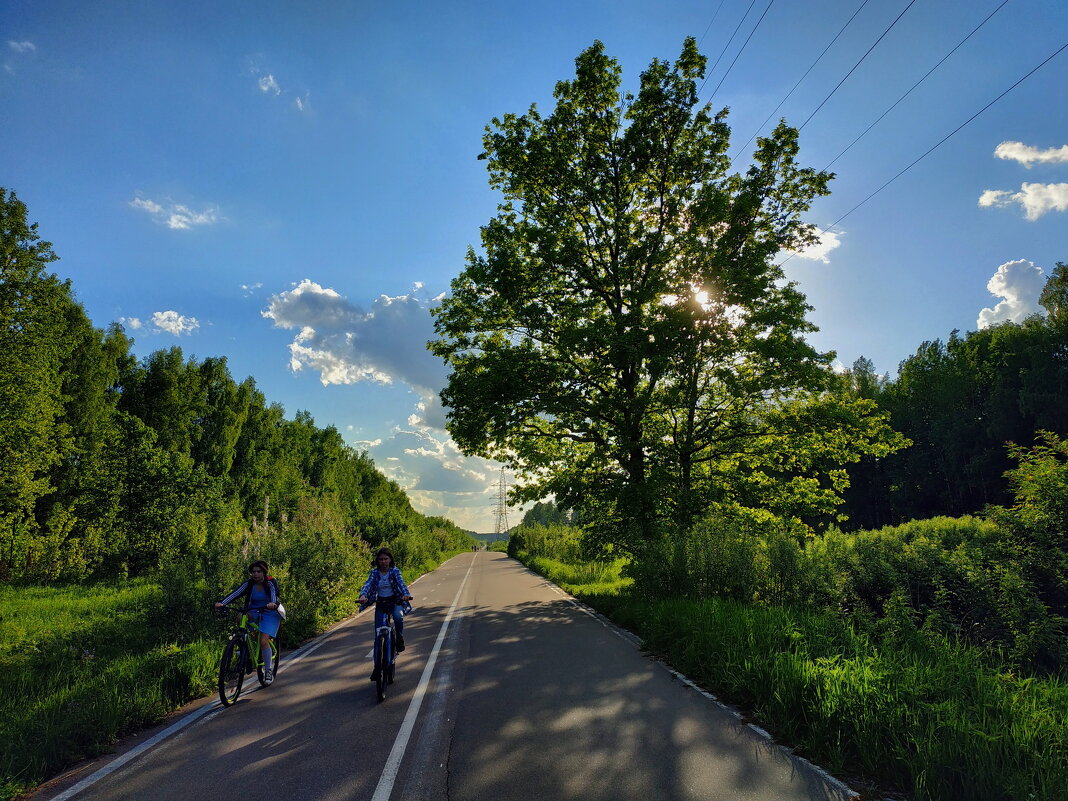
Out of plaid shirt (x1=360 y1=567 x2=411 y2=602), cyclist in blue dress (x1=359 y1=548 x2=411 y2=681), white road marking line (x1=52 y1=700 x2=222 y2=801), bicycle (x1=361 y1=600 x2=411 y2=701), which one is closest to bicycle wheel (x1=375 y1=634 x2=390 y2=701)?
bicycle (x1=361 y1=600 x2=411 y2=701)

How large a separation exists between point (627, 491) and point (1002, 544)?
7.78 meters

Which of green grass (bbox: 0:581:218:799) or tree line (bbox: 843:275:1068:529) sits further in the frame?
tree line (bbox: 843:275:1068:529)

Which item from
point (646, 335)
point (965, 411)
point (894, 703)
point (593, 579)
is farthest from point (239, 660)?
point (965, 411)

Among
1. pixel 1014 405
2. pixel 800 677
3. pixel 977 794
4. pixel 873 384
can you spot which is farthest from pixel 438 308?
pixel 873 384

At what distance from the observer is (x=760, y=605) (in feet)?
27.9

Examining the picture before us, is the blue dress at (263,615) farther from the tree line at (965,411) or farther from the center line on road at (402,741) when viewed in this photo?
the tree line at (965,411)

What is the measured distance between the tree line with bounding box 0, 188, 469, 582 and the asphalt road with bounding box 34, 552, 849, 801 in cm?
528

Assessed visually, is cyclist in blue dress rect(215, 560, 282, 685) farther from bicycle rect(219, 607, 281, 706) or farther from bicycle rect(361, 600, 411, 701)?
bicycle rect(361, 600, 411, 701)

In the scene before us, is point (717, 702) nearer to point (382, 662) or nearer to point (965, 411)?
point (382, 662)

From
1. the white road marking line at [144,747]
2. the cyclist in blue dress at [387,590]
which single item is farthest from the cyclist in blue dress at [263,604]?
the cyclist in blue dress at [387,590]

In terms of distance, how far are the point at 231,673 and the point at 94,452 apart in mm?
16519

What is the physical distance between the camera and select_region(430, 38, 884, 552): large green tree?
13.6 metres

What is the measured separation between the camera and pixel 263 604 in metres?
7.50

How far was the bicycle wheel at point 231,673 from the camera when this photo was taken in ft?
20.9
